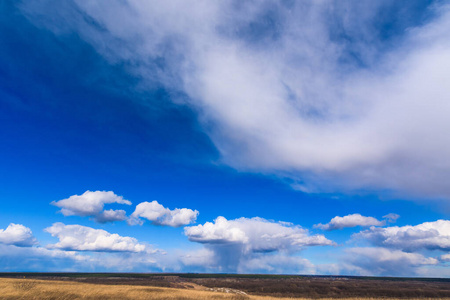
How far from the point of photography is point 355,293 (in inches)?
3578

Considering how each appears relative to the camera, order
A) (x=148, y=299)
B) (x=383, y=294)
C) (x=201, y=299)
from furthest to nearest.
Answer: (x=383, y=294) → (x=201, y=299) → (x=148, y=299)

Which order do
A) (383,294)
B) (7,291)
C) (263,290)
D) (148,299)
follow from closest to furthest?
(7,291) < (148,299) < (383,294) < (263,290)

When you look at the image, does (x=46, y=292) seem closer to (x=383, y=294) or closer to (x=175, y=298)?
(x=175, y=298)

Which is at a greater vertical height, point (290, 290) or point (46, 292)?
point (46, 292)

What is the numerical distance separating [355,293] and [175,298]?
8330 centimetres

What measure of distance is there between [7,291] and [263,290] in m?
85.6

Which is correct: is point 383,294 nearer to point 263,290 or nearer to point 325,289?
point 325,289

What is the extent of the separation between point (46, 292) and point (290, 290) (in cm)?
8857

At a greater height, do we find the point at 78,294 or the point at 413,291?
the point at 78,294

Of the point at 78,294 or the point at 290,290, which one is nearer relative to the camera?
the point at 78,294

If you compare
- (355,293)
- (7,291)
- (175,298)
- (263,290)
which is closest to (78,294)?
(7,291)

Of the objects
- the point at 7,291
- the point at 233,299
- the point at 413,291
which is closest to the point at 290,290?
the point at 413,291

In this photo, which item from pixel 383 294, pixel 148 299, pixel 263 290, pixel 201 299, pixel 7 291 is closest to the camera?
pixel 7 291

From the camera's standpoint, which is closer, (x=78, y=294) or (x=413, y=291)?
(x=78, y=294)
